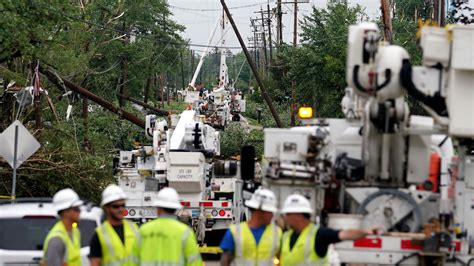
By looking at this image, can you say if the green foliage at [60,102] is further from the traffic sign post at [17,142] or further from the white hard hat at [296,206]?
the white hard hat at [296,206]

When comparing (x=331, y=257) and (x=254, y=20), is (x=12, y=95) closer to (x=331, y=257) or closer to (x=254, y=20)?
(x=331, y=257)

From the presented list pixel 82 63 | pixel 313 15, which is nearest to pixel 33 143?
pixel 82 63

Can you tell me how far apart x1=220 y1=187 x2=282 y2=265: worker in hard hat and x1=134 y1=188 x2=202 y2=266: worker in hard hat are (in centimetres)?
36

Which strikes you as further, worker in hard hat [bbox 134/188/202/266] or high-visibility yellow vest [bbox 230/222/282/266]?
high-visibility yellow vest [bbox 230/222/282/266]

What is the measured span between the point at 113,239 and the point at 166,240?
0.69 metres

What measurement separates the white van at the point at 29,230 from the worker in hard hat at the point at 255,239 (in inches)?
114

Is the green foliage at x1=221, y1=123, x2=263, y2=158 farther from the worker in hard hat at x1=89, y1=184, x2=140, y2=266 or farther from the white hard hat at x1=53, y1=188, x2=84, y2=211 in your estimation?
the worker in hard hat at x1=89, y1=184, x2=140, y2=266

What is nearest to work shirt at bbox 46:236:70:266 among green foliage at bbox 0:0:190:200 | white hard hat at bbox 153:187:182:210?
white hard hat at bbox 153:187:182:210

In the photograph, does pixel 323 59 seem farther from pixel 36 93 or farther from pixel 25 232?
pixel 25 232

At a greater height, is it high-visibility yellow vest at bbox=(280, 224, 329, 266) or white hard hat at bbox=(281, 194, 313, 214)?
white hard hat at bbox=(281, 194, 313, 214)

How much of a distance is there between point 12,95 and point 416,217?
1891 centimetres

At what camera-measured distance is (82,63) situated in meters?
39.1

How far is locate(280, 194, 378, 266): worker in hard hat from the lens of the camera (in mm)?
9836

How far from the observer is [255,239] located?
33.3 ft
